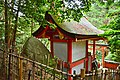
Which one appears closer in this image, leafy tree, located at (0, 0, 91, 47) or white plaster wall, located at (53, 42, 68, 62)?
leafy tree, located at (0, 0, 91, 47)

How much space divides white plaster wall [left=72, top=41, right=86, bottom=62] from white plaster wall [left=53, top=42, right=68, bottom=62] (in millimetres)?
411

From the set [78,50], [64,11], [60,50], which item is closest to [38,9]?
[64,11]

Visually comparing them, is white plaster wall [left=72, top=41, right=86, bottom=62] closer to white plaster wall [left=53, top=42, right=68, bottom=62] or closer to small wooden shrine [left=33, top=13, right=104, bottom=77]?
small wooden shrine [left=33, top=13, right=104, bottom=77]

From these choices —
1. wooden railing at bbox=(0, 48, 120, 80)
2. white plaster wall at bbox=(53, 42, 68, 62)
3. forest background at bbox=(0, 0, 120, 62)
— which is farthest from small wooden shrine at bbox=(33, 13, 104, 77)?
wooden railing at bbox=(0, 48, 120, 80)

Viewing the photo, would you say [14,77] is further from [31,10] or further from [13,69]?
[31,10]

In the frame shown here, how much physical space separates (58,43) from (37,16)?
Result: 144 inches

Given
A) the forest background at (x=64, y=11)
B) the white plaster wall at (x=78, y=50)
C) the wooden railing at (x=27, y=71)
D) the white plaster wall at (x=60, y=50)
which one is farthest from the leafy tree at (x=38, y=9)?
the white plaster wall at (x=78, y=50)

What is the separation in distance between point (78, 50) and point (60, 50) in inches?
38.7

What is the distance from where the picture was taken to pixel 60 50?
28.4 ft

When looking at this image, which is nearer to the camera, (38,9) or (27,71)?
(27,71)

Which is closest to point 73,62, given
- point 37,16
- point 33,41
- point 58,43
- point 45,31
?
point 58,43

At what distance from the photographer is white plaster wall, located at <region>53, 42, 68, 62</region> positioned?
8356 millimetres

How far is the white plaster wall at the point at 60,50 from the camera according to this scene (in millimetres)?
8356

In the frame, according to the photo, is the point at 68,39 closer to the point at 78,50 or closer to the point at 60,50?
the point at 60,50
